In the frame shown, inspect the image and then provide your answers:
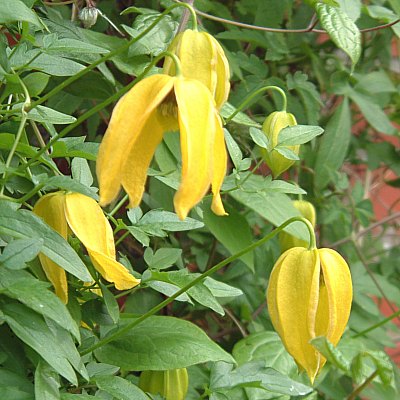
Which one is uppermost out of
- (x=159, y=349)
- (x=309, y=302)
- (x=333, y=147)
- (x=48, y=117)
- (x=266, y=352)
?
(x=48, y=117)

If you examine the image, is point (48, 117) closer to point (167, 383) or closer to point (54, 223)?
point (54, 223)

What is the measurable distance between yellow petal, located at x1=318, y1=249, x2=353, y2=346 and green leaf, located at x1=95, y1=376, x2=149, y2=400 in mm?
174

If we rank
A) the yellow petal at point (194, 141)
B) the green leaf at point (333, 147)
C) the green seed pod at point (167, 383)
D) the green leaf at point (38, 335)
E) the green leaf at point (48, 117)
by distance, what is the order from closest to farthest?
the yellow petal at point (194, 141)
the green leaf at point (38, 335)
the green leaf at point (48, 117)
the green seed pod at point (167, 383)
the green leaf at point (333, 147)

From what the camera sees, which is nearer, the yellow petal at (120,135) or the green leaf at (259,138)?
the yellow petal at (120,135)

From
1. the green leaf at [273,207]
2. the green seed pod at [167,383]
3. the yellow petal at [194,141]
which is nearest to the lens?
the yellow petal at [194,141]

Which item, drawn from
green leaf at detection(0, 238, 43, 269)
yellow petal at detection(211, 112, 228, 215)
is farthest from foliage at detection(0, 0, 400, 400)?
yellow petal at detection(211, 112, 228, 215)

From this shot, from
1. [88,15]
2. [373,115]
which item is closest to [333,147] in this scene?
[373,115]

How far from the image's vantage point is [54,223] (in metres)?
0.70

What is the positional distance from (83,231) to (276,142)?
0.26m

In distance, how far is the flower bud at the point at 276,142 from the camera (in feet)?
2.80

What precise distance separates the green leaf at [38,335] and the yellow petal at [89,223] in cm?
7

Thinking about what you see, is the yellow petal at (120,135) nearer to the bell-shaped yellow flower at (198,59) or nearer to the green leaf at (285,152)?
the bell-shaped yellow flower at (198,59)

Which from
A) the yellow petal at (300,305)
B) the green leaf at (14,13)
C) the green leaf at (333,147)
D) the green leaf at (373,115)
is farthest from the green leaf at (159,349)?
the green leaf at (373,115)

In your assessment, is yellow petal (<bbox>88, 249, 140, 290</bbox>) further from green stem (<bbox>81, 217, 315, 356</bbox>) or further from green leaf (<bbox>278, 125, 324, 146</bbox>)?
green leaf (<bbox>278, 125, 324, 146</bbox>)
